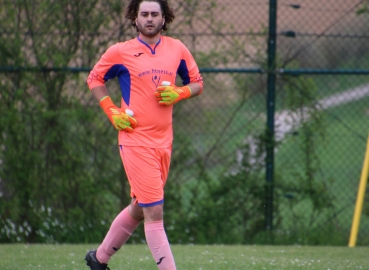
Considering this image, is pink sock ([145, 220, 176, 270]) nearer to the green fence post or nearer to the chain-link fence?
the chain-link fence

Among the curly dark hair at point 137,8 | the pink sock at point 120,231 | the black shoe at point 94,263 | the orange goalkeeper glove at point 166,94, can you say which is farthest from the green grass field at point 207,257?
the curly dark hair at point 137,8

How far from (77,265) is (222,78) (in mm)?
3259

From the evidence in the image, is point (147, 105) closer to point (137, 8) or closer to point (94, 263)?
point (137, 8)

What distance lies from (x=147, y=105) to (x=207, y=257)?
2.14 m

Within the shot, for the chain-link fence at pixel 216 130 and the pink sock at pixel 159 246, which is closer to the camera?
the pink sock at pixel 159 246

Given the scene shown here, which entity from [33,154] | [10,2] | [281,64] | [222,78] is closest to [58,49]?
[10,2]

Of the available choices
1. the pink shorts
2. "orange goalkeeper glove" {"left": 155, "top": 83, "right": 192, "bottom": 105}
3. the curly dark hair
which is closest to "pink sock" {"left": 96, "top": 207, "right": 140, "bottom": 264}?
the pink shorts

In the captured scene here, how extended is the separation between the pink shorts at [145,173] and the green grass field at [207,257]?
1176mm

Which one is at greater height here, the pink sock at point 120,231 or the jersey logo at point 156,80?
the jersey logo at point 156,80

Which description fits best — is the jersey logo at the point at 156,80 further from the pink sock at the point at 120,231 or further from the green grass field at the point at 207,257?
the green grass field at the point at 207,257

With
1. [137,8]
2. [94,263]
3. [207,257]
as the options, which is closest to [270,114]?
[207,257]

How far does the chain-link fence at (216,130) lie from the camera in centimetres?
759

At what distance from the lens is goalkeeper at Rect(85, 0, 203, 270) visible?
423cm

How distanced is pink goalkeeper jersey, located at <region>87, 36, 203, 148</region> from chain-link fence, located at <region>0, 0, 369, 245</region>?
3.18 metres
